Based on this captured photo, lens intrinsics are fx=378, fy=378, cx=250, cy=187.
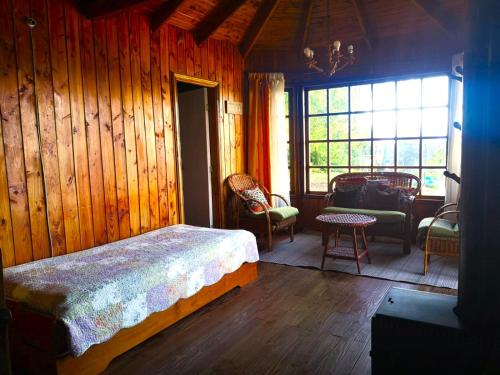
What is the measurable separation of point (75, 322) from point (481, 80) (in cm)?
215

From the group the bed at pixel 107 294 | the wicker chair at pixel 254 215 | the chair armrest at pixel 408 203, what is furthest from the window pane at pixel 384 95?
the bed at pixel 107 294

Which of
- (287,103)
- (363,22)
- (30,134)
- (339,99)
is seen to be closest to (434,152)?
(339,99)

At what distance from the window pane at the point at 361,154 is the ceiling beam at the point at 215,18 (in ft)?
7.54

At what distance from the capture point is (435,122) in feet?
15.1

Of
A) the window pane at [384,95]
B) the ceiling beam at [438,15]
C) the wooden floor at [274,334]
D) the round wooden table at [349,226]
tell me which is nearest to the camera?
the wooden floor at [274,334]

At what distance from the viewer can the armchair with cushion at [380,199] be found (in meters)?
4.11

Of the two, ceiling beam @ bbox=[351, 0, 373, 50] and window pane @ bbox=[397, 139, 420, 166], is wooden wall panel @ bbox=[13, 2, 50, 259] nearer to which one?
ceiling beam @ bbox=[351, 0, 373, 50]

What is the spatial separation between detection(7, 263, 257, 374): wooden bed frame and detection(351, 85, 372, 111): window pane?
3747mm

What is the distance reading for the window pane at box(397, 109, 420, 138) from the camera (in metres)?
4.69

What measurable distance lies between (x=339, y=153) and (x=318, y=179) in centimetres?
48

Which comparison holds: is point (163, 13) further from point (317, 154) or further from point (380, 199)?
point (380, 199)

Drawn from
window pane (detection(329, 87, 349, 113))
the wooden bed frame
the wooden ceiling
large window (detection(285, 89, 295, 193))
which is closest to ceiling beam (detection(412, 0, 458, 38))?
the wooden ceiling

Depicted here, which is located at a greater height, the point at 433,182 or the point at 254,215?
the point at 433,182

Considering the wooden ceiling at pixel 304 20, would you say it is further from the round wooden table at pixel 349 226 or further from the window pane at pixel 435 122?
the round wooden table at pixel 349 226
